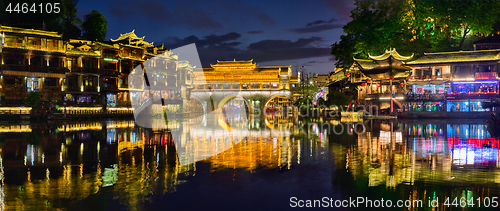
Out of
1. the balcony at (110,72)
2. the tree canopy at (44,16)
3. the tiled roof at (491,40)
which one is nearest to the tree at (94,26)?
the tree canopy at (44,16)

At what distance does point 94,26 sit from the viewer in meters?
65.2

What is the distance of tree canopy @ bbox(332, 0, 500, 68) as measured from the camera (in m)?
42.6

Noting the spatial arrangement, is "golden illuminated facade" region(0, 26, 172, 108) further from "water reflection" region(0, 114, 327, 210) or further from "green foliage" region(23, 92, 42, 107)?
"water reflection" region(0, 114, 327, 210)

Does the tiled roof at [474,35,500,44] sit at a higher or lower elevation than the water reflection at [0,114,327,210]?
higher

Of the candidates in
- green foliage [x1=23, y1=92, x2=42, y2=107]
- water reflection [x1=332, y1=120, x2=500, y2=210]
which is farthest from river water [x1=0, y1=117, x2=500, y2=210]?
green foliage [x1=23, y1=92, x2=42, y2=107]

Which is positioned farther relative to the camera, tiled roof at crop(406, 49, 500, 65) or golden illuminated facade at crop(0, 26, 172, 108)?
tiled roof at crop(406, 49, 500, 65)

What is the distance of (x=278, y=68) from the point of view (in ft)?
250

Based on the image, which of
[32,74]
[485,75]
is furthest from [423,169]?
[32,74]

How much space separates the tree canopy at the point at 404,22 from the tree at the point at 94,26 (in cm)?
4411

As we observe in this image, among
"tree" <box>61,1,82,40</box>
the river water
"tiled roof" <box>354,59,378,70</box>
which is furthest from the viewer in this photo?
"tree" <box>61,1,82,40</box>

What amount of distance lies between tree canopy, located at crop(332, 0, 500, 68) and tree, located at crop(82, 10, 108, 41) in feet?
145

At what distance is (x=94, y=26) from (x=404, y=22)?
5321 centimetres

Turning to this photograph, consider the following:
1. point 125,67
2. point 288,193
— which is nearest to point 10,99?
point 125,67

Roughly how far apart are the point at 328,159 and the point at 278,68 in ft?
211
